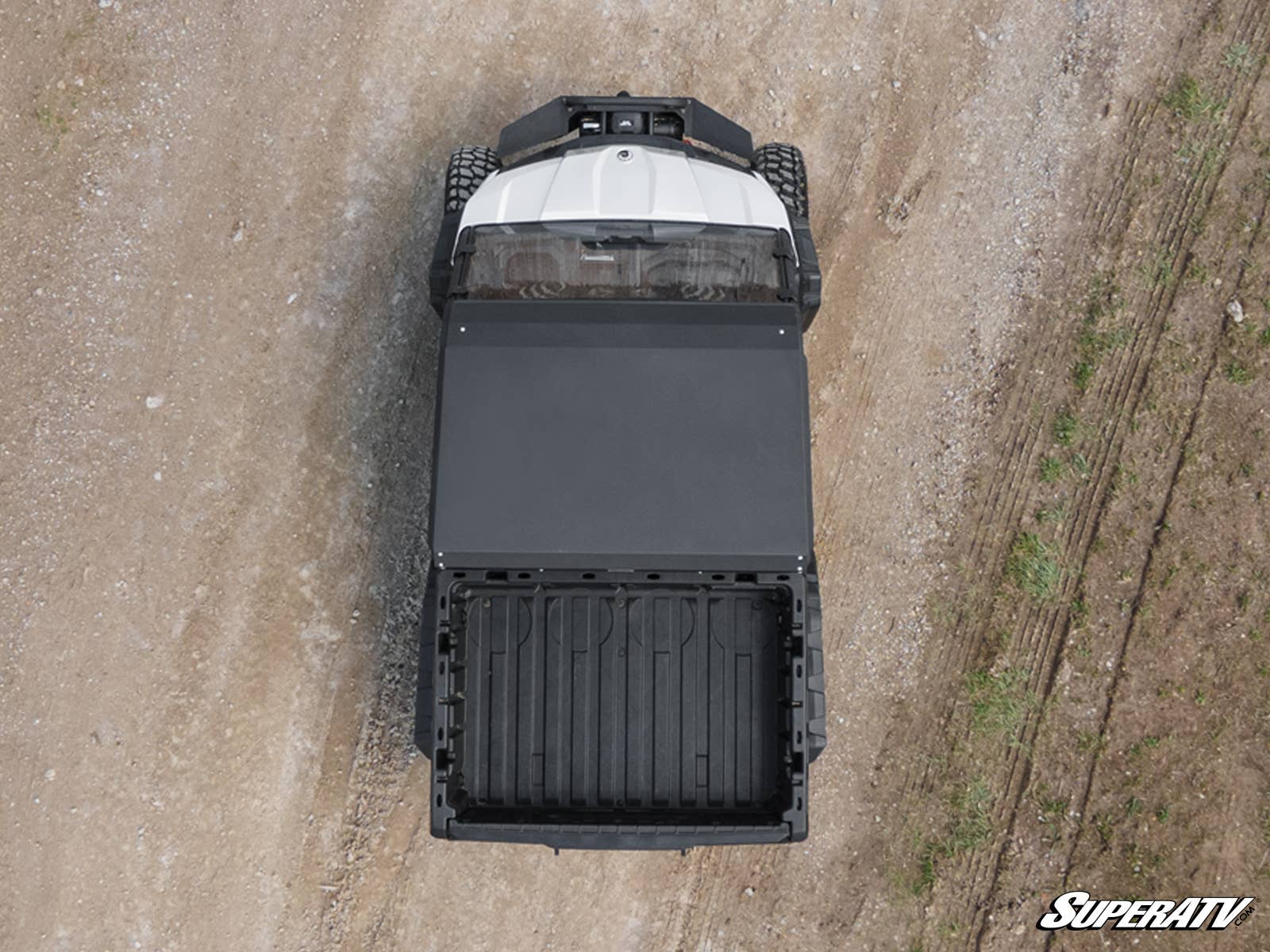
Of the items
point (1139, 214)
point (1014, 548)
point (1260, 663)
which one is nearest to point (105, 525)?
point (1014, 548)

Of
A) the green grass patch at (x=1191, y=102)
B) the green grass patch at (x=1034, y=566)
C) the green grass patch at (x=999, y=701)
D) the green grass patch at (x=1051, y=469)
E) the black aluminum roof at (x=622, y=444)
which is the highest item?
the green grass patch at (x=1191, y=102)

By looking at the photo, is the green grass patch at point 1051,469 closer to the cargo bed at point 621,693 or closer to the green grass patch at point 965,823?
the green grass patch at point 965,823

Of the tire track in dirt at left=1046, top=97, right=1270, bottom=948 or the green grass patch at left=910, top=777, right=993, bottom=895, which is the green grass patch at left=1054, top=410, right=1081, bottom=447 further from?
the green grass patch at left=910, top=777, right=993, bottom=895

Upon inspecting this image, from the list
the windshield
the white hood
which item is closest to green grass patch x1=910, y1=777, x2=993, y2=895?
the windshield

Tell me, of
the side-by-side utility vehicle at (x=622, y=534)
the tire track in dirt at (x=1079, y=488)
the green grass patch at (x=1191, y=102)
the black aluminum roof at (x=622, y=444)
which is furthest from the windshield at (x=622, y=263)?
the green grass patch at (x=1191, y=102)

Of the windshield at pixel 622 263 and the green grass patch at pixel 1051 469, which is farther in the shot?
the green grass patch at pixel 1051 469

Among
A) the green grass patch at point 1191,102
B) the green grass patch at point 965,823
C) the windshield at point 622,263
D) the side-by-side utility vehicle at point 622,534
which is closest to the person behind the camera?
the side-by-side utility vehicle at point 622,534

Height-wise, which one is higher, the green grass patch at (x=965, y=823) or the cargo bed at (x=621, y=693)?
the cargo bed at (x=621, y=693)
